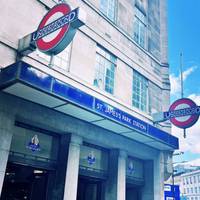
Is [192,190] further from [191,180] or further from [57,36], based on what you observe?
[57,36]

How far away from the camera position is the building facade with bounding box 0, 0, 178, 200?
28.8 ft

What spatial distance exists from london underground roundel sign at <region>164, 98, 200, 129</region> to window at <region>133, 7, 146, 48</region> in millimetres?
4960

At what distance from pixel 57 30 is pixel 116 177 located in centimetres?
739

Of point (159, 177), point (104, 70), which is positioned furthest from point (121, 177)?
point (104, 70)

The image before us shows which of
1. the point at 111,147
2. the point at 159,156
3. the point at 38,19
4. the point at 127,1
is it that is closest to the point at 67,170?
the point at 111,147

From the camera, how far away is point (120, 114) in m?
10.5

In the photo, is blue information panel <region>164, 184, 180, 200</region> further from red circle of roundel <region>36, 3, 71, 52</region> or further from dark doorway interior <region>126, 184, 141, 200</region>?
red circle of roundel <region>36, 3, 71, 52</region>

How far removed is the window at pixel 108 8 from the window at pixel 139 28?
7.04 feet

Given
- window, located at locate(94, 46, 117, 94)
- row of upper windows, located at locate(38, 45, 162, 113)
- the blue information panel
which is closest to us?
row of upper windows, located at locate(38, 45, 162, 113)

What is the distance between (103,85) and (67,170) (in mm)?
4695

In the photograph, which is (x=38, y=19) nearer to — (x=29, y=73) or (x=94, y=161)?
(x=29, y=73)

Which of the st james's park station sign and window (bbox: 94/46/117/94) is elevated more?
window (bbox: 94/46/117/94)

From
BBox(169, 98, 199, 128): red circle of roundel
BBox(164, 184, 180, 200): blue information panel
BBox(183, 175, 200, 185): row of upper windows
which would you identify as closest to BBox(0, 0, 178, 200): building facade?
BBox(164, 184, 180, 200): blue information panel

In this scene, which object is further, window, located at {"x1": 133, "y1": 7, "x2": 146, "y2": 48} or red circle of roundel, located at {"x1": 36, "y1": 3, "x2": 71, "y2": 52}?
window, located at {"x1": 133, "y1": 7, "x2": 146, "y2": 48}
